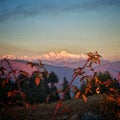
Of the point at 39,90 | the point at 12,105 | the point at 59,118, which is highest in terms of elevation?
the point at 12,105

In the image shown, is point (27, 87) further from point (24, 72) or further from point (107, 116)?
point (24, 72)

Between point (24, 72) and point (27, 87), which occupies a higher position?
point (24, 72)

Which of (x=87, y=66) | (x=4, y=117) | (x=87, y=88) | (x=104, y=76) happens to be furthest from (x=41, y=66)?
(x=104, y=76)

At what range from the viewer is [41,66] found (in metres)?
2.74

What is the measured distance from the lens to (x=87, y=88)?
312cm

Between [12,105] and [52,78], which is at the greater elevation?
[12,105]

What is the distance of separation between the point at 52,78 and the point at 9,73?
76.3 metres

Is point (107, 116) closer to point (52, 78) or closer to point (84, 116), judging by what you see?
point (84, 116)

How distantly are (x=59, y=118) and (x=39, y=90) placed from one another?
167ft

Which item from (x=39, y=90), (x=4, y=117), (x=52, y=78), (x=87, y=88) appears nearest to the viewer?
(x=87, y=88)

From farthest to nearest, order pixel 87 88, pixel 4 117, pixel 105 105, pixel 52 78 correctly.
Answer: pixel 52 78 → pixel 105 105 → pixel 4 117 → pixel 87 88

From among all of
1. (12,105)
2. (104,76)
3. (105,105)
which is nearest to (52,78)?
(104,76)

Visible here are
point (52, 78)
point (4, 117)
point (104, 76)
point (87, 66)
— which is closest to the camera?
point (87, 66)

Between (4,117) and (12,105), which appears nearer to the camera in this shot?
(12,105)
